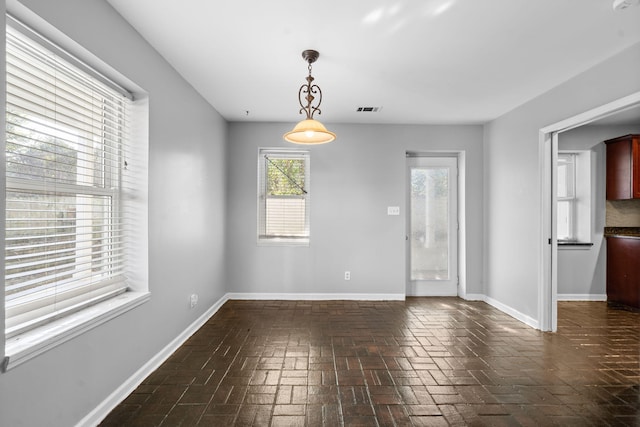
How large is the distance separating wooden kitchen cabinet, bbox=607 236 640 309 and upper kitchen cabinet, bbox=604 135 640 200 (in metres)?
0.61

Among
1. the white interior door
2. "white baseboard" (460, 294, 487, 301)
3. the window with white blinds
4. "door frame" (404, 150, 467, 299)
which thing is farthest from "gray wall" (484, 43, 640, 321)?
the window with white blinds

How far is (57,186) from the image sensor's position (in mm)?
1821

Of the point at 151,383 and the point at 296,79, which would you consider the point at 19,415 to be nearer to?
the point at 151,383

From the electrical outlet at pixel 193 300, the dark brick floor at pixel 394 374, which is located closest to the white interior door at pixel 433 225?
the dark brick floor at pixel 394 374

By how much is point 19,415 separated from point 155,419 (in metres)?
0.72

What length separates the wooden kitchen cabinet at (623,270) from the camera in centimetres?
435

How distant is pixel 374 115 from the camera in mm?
4387

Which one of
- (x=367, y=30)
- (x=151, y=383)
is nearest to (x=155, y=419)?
(x=151, y=383)

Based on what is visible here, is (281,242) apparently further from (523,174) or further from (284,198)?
(523,174)

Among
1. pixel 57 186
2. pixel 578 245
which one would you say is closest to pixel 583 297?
pixel 578 245

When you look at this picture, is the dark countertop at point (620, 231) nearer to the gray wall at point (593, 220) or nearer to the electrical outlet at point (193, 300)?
the gray wall at point (593, 220)

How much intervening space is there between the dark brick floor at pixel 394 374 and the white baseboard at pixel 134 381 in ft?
0.17

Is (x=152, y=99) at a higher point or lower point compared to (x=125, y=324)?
higher

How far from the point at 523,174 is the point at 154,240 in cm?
397
